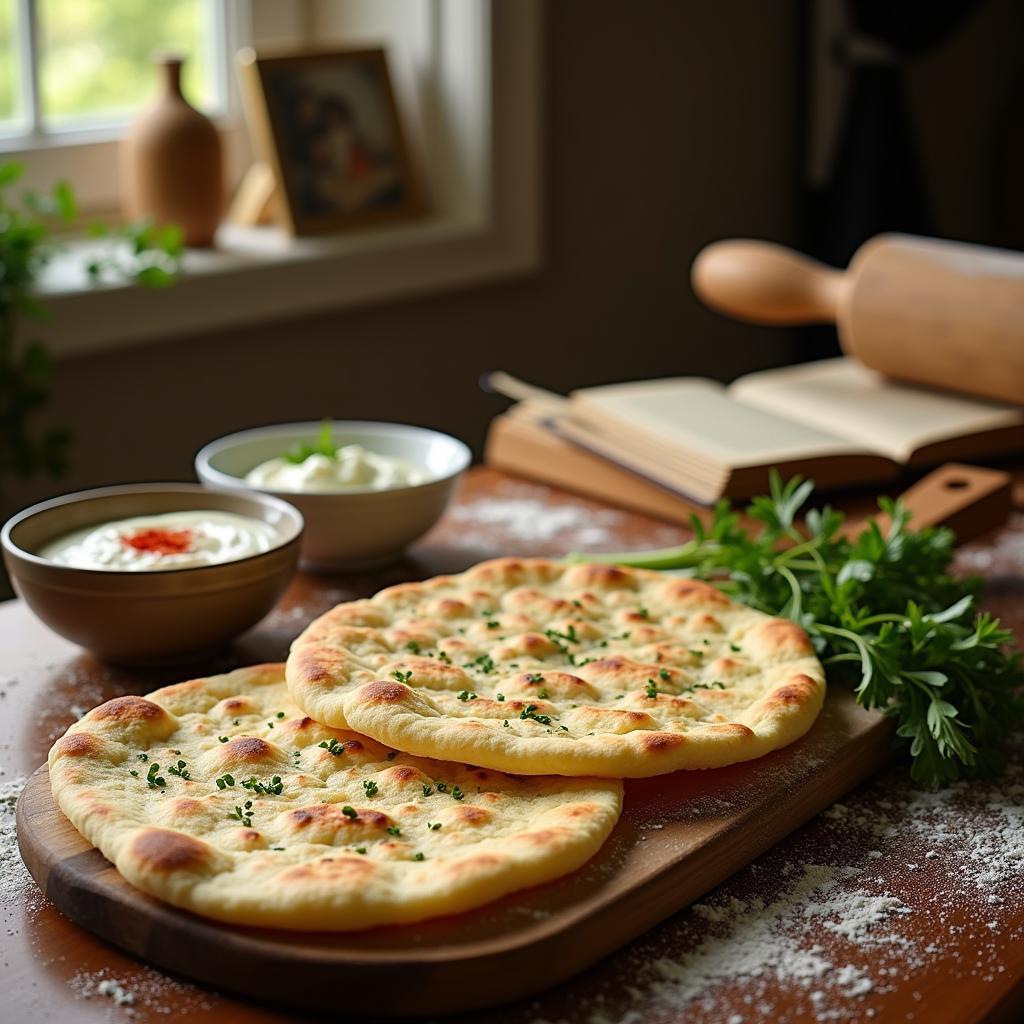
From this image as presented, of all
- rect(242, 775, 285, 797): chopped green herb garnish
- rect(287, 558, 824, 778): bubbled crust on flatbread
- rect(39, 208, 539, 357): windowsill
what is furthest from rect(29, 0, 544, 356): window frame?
rect(242, 775, 285, 797): chopped green herb garnish

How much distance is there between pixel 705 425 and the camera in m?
1.84

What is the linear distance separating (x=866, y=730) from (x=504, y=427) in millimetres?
931

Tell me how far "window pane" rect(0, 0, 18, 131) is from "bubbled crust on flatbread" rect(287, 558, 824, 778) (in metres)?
1.55

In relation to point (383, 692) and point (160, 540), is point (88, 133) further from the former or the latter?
point (383, 692)

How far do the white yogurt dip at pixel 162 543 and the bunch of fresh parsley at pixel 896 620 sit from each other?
413 millimetres

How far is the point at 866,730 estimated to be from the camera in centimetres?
112

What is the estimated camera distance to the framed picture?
2.60 metres

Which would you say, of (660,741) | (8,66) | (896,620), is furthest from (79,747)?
→ (8,66)

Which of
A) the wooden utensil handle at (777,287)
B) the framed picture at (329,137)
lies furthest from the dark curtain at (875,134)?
the wooden utensil handle at (777,287)

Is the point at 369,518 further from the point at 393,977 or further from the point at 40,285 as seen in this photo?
the point at 40,285

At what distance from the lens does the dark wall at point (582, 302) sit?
98.8 inches

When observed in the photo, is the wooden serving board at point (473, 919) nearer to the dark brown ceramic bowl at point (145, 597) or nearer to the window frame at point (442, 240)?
the dark brown ceramic bowl at point (145, 597)

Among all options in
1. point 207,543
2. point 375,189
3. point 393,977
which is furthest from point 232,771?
point 375,189

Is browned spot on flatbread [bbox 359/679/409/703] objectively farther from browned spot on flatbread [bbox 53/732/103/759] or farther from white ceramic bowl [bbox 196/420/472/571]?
white ceramic bowl [bbox 196/420/472/571]
